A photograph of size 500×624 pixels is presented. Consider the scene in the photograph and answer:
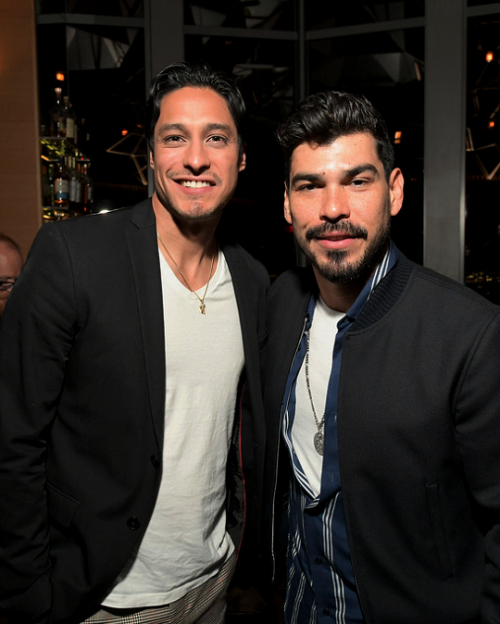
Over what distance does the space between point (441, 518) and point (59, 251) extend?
109 centimetres

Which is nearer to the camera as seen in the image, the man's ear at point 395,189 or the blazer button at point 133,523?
the blazer button at point 133,523

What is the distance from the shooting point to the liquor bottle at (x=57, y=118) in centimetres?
402

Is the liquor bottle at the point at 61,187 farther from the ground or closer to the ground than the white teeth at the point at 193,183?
farther from the ground

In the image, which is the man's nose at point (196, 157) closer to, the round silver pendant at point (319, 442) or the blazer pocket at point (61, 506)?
the round silver pendant at point (319, 442)

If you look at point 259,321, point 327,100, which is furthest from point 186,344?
point 327,100

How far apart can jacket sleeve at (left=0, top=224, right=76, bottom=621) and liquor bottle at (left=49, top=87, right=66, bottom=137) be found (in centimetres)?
300

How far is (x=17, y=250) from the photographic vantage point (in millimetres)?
2711

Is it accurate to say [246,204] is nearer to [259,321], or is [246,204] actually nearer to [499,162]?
[499,162]

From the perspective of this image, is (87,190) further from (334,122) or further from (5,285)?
(334,122)

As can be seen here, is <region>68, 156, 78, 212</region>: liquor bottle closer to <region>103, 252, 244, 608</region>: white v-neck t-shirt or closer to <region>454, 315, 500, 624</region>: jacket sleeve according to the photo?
<region>103, 252, 244, 608</region>: white v-neck t-shirt

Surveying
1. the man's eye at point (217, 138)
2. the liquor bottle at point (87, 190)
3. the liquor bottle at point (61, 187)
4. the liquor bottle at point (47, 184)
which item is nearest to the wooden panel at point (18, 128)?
the liquor bottle at point (47, 184)

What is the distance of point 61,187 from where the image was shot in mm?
3947

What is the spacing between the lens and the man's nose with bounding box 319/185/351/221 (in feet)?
4.58

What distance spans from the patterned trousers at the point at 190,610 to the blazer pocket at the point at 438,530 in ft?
2.25
